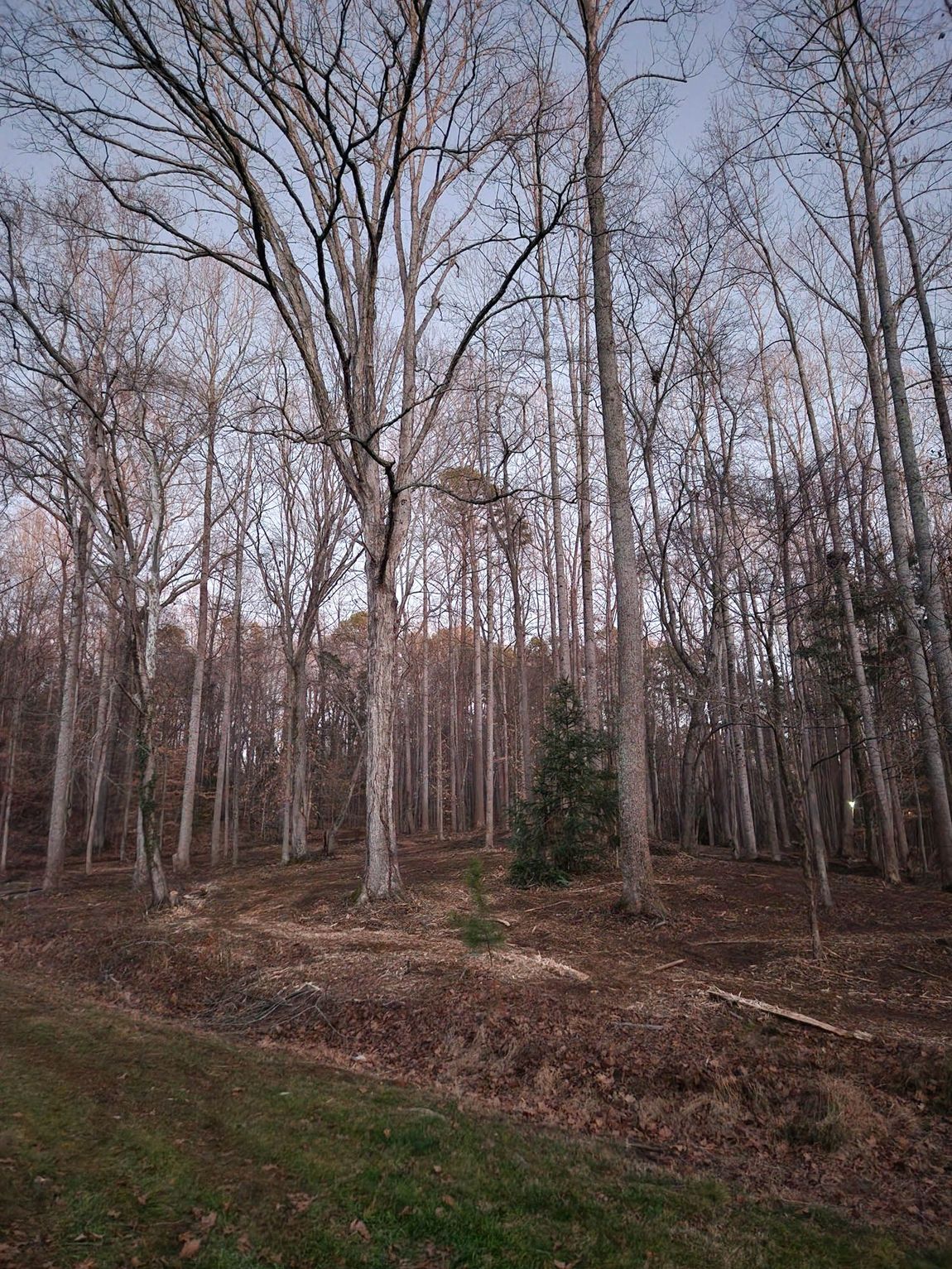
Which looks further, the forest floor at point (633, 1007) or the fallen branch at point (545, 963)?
the fallen branch at point (545, 963)

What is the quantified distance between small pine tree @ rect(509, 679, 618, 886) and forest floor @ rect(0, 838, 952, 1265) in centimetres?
62

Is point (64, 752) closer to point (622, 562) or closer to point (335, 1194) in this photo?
point (622, 562)

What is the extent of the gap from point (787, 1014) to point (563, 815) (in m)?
6.41

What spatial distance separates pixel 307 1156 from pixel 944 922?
7.75 meters

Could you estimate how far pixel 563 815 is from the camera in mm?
11656

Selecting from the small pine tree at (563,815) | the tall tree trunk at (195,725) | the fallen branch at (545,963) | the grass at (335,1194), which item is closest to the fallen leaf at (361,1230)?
the grass at (335,1194)

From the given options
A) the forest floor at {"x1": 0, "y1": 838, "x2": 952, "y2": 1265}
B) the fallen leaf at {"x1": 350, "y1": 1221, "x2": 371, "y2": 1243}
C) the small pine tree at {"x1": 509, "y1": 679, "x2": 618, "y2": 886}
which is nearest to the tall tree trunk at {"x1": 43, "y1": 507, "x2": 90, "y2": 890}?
the forest floor at {"x1": 0, "y1": 838, "x2": 952, "y2": 1265}

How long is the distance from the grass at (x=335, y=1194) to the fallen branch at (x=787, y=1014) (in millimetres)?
1989

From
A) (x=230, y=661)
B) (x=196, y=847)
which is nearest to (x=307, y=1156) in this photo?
(x=230, y=661)

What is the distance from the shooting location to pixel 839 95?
420 inches

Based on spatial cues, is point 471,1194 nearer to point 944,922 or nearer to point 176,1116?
Result: point 176,1116

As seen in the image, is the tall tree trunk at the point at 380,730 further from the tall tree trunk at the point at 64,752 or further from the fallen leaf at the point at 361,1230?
the tall tree trunk at the point at 64,752

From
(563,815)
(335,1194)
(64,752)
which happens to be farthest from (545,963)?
(64,752)

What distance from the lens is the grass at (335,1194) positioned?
2.93 meters
